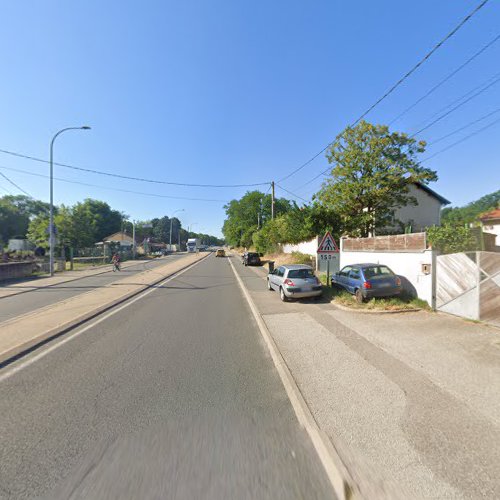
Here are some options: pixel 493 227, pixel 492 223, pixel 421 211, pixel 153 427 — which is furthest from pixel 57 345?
pixel 421 211

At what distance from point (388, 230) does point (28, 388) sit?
22435mm

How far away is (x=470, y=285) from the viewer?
706 cm

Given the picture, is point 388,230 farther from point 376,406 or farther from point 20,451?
point 20,451

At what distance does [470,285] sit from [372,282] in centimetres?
263

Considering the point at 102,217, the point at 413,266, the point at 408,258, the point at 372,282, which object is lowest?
the point at 372,282

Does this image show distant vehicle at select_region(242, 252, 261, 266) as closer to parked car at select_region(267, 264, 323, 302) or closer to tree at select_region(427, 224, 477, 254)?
parked car at select_region(267, 264, 323, 302)

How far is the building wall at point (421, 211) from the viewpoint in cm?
2559

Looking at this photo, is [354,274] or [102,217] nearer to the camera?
[354,274]

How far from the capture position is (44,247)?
34.3 meters

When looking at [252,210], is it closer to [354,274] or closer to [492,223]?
[492,223]

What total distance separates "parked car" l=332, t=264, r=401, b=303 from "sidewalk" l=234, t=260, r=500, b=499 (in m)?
1.92

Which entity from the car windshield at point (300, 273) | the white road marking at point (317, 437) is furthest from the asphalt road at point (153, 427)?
the car windshield at point (300, 273)

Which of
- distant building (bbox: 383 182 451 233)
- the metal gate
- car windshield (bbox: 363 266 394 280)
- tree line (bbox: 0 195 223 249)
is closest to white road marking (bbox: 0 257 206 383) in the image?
car windshield (bbox: 363 266 394 280)

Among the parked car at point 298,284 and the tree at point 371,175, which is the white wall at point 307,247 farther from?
the parked car at point 298,284
